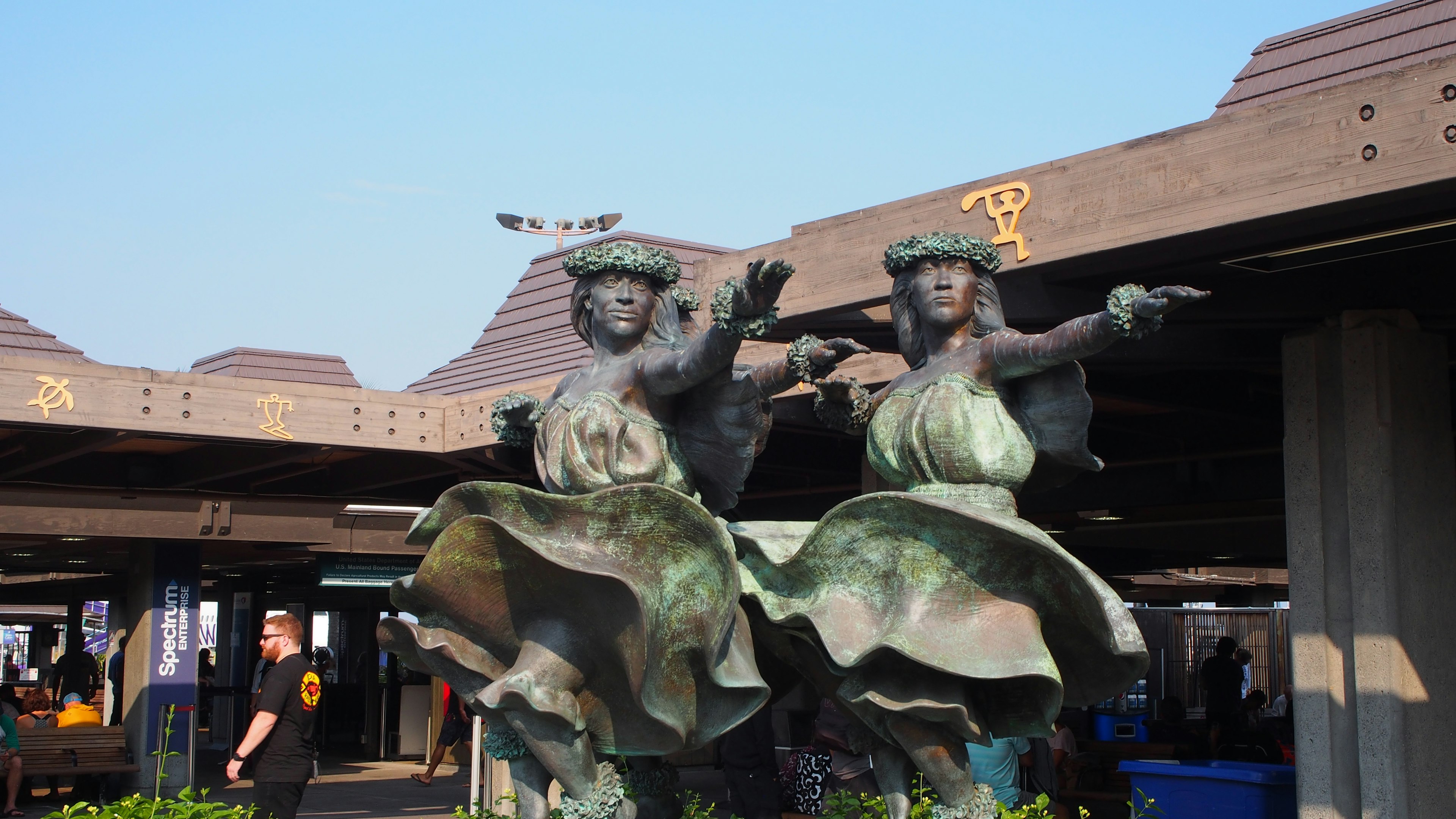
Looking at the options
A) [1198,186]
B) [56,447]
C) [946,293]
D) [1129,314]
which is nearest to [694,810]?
[946,293]

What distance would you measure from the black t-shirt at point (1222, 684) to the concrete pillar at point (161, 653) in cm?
841

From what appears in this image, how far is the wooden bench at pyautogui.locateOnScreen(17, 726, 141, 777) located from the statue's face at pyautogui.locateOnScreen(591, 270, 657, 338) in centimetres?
907

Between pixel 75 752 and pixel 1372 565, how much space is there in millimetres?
9975

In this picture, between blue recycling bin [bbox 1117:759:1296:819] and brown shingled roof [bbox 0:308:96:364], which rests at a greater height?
brown shingled roof [bbox 0:308:96:364]

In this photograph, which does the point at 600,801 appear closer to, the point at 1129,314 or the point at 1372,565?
the point at 1129,314

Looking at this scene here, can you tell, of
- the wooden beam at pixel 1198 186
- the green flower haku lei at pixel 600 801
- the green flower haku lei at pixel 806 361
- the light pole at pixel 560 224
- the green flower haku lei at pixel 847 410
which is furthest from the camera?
the light pole at pixel 560 224

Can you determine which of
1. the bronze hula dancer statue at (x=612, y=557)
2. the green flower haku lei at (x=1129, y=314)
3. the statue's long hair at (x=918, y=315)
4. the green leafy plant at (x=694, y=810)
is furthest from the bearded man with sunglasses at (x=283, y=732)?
the green flower haku lei at (x=1129, y=314)

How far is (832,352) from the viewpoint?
3.81 metres

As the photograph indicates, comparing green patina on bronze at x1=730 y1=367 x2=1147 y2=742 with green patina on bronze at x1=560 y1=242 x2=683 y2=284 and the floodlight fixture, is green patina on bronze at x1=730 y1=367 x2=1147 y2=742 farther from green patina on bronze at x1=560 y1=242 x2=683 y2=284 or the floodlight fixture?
the floodlight fixture

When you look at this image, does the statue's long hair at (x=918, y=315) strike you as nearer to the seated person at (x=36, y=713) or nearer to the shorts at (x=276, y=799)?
the shorts at (x=276, y=799)

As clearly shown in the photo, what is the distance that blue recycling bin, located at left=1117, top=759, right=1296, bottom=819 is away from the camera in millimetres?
7254

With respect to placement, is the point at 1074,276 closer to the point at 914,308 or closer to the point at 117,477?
the point at 914,308

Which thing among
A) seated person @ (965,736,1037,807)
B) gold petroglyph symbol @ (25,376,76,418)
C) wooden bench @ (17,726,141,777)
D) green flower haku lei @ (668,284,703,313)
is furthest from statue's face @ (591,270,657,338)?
wooden bench @ (17,726,141,777)

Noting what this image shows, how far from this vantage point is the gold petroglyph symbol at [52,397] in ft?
27.9
